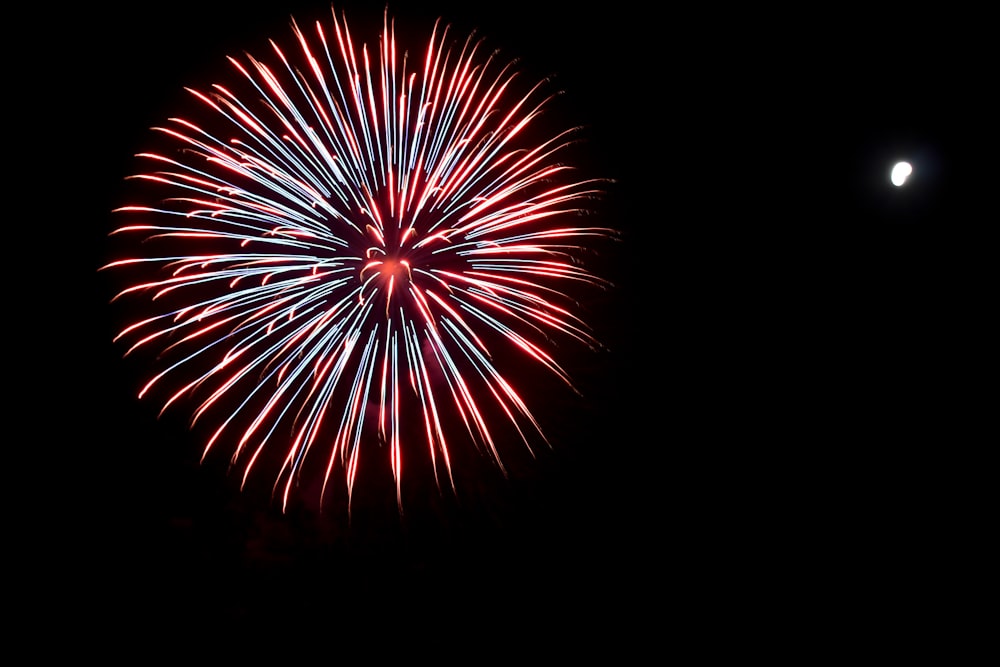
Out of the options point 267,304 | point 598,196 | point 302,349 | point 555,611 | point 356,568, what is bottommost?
point 555,611

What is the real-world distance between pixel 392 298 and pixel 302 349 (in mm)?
767

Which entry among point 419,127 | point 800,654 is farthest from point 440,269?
point 800,654

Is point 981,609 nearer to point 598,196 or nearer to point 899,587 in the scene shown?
point 899,587

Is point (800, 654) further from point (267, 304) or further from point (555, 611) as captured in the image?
point (267, 304)

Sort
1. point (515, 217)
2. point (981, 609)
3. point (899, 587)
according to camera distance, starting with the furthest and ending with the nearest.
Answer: point (899, 587) < point (981, 609) < point (515, 217)

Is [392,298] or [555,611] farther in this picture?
[555,611]

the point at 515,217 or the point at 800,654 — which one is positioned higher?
the point at 515,217

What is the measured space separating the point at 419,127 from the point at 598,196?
198cm

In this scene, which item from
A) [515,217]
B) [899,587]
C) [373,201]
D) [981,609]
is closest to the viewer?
[373,201]

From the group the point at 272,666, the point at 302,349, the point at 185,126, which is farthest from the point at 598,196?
the point at 272,666

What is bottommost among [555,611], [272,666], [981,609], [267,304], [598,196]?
[981,609]

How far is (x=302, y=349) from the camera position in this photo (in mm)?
4469

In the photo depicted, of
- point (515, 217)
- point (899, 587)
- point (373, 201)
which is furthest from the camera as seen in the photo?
point (899, 587)

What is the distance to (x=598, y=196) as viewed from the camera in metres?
5.77
